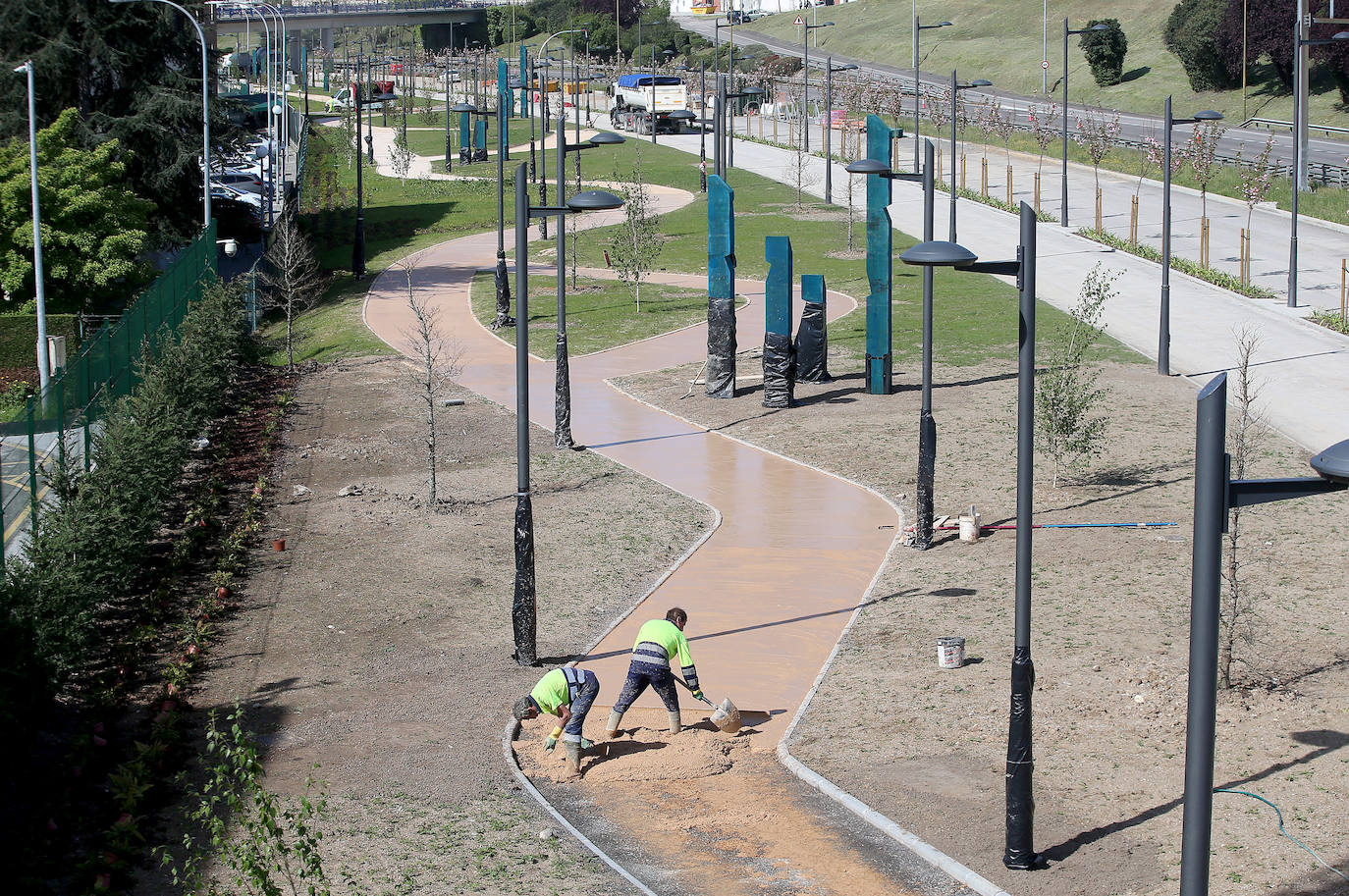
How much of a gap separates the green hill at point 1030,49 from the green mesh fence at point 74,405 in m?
61.8

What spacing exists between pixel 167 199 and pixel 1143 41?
3127 inches

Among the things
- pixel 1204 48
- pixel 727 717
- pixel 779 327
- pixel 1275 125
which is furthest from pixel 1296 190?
pixel 1204 48

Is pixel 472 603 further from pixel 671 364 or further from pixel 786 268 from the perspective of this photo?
pixel 671 364

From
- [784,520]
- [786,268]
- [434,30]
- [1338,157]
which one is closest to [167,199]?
[786,268]

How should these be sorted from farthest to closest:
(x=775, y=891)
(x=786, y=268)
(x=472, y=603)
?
(x=786, y=268) → (x=472, y=603) → (x=775, y=891)

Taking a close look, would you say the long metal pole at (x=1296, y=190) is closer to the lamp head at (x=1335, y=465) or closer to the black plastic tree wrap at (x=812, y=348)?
the black plastic tree wrap at (x=812, y=348)

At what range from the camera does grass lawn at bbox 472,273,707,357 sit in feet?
122

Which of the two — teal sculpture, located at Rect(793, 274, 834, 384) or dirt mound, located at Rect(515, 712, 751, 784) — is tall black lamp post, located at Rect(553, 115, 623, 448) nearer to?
teal sculpture, located at Rect(793, 274, 834, 384)

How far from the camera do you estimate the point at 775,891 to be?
1139 centimetres

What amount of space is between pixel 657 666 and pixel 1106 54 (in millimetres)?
91294

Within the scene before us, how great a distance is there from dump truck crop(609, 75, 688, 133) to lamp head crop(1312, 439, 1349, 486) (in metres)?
72.5

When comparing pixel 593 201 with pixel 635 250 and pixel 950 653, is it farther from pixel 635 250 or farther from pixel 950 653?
pixel 635 250

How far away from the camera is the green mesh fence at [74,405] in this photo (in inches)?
691

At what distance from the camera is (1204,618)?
7.78m
